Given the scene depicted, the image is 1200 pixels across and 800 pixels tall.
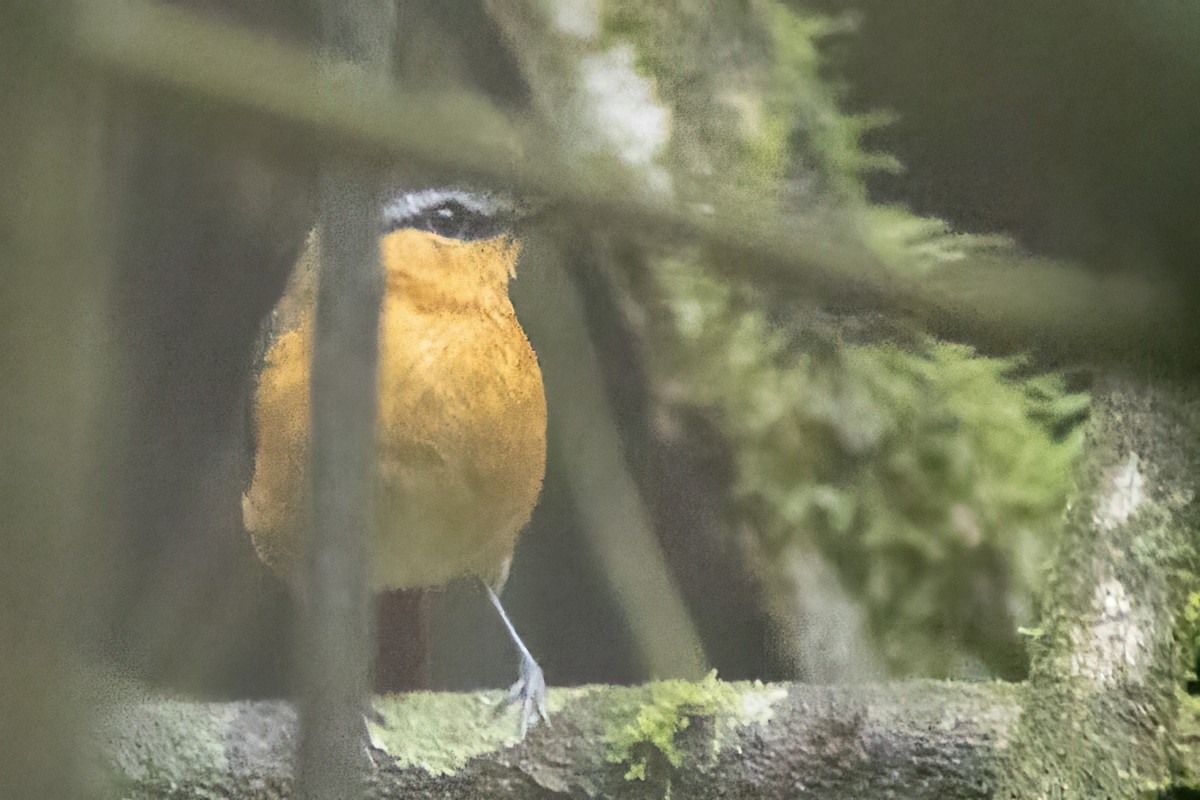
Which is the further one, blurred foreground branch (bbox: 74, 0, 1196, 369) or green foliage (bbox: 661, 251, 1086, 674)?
green foliage (bbox: 661, 251, 1086, 674)

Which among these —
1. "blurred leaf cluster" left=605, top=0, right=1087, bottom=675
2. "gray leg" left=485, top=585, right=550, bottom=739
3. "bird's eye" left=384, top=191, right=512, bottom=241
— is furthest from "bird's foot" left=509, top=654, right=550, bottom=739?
"bird's eye" left=384, top=191, right=512, bottom=241

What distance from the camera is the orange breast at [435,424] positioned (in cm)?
67

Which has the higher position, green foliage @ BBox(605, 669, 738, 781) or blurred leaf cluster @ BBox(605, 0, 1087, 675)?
blurred leaf cluster @ BBox(605, 0, 1087, 675)

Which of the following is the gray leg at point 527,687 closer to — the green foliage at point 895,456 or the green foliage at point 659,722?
the green foliage at point 659,722

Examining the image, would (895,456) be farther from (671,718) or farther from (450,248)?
(450,248)

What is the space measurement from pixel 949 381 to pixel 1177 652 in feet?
1.15

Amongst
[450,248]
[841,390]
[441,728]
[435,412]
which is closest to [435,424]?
[435,412]

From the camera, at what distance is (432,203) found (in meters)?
0.70

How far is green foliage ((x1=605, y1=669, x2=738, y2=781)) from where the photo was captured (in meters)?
0.74

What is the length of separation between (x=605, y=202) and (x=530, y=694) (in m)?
0.41

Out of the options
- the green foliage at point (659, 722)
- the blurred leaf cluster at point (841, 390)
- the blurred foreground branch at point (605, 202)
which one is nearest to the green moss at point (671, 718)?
the green foliage at point (659, 722)

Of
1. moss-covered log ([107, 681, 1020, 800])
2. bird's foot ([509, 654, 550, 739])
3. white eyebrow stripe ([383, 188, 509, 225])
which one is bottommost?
moss-covered log ([107, 681, 1020, 800])

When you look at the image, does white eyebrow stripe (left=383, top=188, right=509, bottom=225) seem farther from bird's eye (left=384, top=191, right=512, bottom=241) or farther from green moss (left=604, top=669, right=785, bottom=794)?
green moss (left=604, top=669, right=785, bottom=794)

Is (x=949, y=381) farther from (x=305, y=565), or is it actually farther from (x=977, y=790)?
(x=305, y=565)
